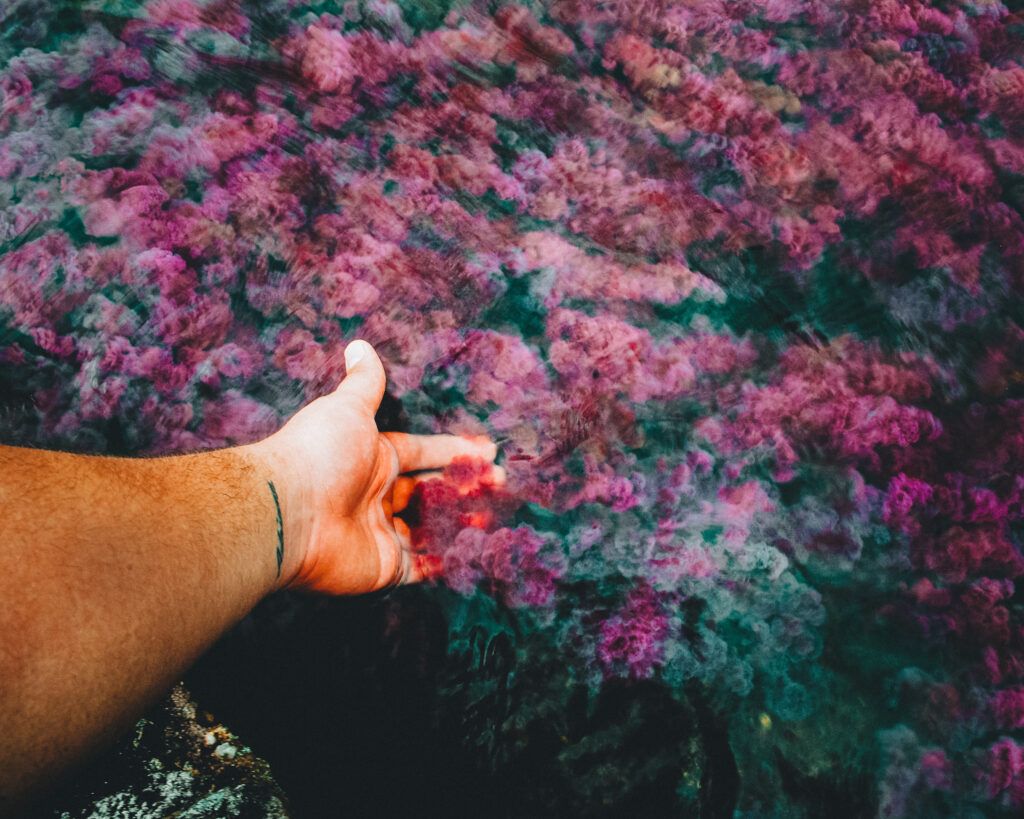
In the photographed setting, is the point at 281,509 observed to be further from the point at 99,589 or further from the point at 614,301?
the point at 614,301

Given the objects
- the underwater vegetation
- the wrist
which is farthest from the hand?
the underwater vegetation

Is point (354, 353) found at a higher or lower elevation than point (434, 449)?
higher

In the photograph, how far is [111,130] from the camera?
227 cm

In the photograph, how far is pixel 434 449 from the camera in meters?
2.04

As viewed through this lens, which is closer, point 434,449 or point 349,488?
point 349,488

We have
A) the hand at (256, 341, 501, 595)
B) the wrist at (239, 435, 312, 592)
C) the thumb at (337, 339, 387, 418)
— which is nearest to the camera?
the wrist at (239, 435, 312, 592)

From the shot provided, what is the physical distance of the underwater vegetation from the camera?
6.01 feet

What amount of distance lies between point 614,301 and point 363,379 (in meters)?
1.26

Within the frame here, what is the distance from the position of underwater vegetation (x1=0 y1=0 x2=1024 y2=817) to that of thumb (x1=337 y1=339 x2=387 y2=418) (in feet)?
0.94

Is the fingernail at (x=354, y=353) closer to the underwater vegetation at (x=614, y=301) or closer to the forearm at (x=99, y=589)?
the underwater vegetation at (x=614, y=301)

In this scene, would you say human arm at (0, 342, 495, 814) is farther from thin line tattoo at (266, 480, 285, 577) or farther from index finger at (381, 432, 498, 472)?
index finger at (381, 432, 498, 472)

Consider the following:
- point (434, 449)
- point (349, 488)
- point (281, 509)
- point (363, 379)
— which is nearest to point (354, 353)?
point (363, 379)

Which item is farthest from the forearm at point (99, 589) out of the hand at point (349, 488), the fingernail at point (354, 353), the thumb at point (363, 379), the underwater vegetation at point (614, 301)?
the underwater vegetation at point (614, 301)

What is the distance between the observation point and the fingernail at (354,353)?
1.90m
